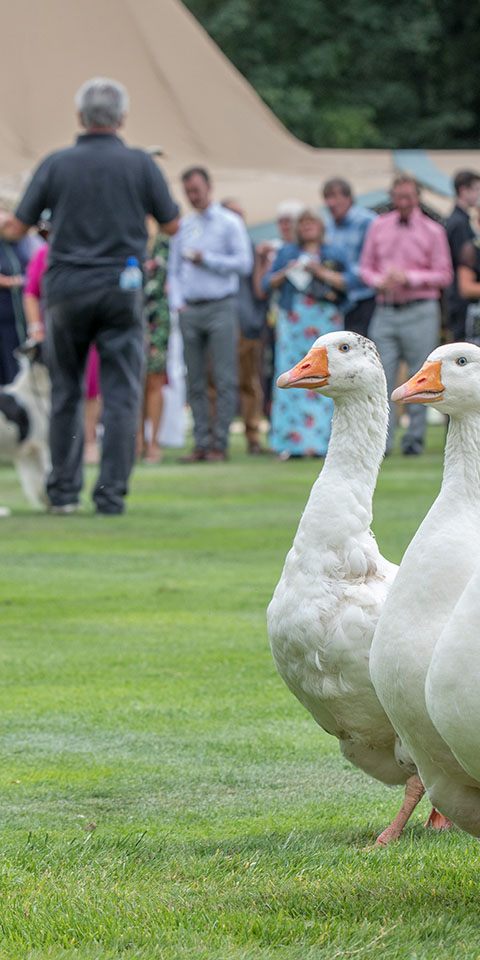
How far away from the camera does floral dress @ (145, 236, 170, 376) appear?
15883 millimetres

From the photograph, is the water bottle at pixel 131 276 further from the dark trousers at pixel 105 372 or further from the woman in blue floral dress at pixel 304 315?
the woman in blue floral dress at pixel 304 315

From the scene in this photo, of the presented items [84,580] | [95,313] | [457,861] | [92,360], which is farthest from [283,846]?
[92,360]

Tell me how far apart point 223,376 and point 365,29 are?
30.4 m

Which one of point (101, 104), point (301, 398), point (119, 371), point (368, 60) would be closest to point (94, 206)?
point (101, 104)

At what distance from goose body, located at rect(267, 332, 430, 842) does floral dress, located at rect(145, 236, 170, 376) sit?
1096 cm

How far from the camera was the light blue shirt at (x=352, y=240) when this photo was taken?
607 inches

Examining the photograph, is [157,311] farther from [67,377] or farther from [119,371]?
[119,371]

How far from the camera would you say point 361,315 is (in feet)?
51.9

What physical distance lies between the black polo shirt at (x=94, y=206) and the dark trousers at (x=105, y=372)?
13cm

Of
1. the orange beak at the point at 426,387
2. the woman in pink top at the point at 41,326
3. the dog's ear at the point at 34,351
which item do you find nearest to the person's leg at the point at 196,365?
the woman in pink top at the point at 41,326

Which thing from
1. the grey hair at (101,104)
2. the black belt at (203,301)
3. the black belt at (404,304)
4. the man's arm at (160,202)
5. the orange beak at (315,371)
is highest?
the grey hair at (101,104)

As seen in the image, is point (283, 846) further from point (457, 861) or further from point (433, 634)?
point (433, 634)

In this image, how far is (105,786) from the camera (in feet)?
16.0

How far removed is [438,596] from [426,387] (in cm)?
49
